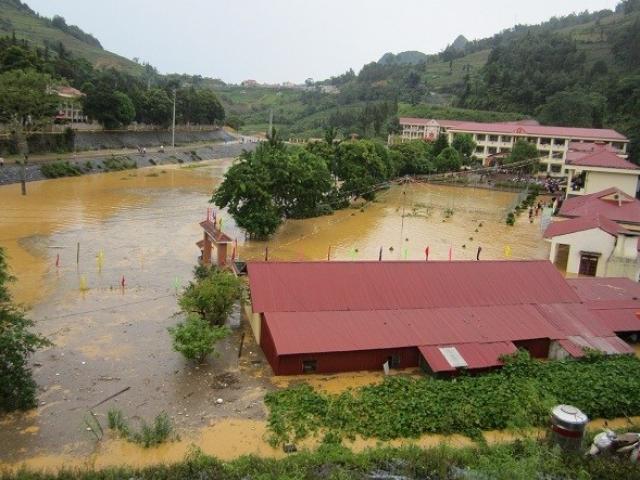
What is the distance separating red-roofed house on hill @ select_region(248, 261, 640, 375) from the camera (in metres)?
15.5

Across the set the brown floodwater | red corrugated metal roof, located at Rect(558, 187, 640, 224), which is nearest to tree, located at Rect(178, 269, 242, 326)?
the brown floodwater

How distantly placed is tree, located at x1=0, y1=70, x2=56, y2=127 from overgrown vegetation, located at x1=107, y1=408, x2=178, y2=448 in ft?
130

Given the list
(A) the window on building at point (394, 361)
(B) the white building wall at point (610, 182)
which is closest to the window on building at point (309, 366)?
(A) the window on building at point (394, 361)

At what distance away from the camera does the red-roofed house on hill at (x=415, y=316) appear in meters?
15.5

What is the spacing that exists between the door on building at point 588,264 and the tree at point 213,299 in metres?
17.5

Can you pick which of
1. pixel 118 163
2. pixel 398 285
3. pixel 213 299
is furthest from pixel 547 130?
pixel 213 299

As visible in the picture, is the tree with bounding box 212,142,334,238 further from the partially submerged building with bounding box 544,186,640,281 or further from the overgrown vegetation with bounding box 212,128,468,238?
the partially submerged building with bounding box 544,186,640,281

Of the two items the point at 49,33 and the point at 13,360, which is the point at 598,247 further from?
the point at 49,33

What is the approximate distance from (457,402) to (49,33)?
134575 millimetres

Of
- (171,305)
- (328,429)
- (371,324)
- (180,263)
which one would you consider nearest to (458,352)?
(371,324)

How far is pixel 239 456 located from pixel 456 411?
4989mm

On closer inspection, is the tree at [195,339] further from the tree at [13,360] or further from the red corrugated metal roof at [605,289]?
the red corrugated metal roof at [605,289]

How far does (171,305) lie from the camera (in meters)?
20.4

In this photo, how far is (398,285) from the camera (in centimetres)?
1814
